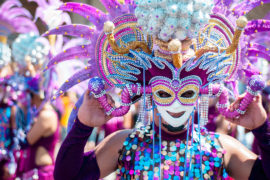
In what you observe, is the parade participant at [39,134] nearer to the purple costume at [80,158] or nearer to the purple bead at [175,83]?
the purple costume at [80,158]

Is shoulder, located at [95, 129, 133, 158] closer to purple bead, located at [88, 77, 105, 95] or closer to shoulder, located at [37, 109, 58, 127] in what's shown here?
purple bead, located at [88, 77, 105, 95]

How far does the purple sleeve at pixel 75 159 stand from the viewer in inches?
77.8

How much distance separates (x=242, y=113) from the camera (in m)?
1.98

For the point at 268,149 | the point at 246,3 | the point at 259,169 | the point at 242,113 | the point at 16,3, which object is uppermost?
the point at 16,3

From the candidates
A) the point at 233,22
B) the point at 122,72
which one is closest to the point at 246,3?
the point at 233,22

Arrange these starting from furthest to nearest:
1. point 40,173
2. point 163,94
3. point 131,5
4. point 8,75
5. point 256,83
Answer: point 8,75 < point 40,173 < point 131,5 < point 163,94 < point 256,83

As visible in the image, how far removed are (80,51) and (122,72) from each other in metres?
0.34

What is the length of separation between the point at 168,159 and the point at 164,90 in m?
0.40

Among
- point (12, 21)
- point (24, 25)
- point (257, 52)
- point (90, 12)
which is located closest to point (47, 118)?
point (24, 25)

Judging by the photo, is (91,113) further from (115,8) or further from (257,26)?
(257,26)

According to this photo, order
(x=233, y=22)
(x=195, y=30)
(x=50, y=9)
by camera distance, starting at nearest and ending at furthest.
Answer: (x=195, y=30) → (x=233, y=22) → (x=50, y=9)

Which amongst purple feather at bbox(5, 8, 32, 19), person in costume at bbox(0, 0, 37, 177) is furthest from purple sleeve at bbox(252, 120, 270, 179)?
purple feather at bbox(5, 8, 32, 19)

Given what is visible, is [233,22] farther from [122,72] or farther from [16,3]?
[16,3]

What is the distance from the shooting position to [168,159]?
206cm
